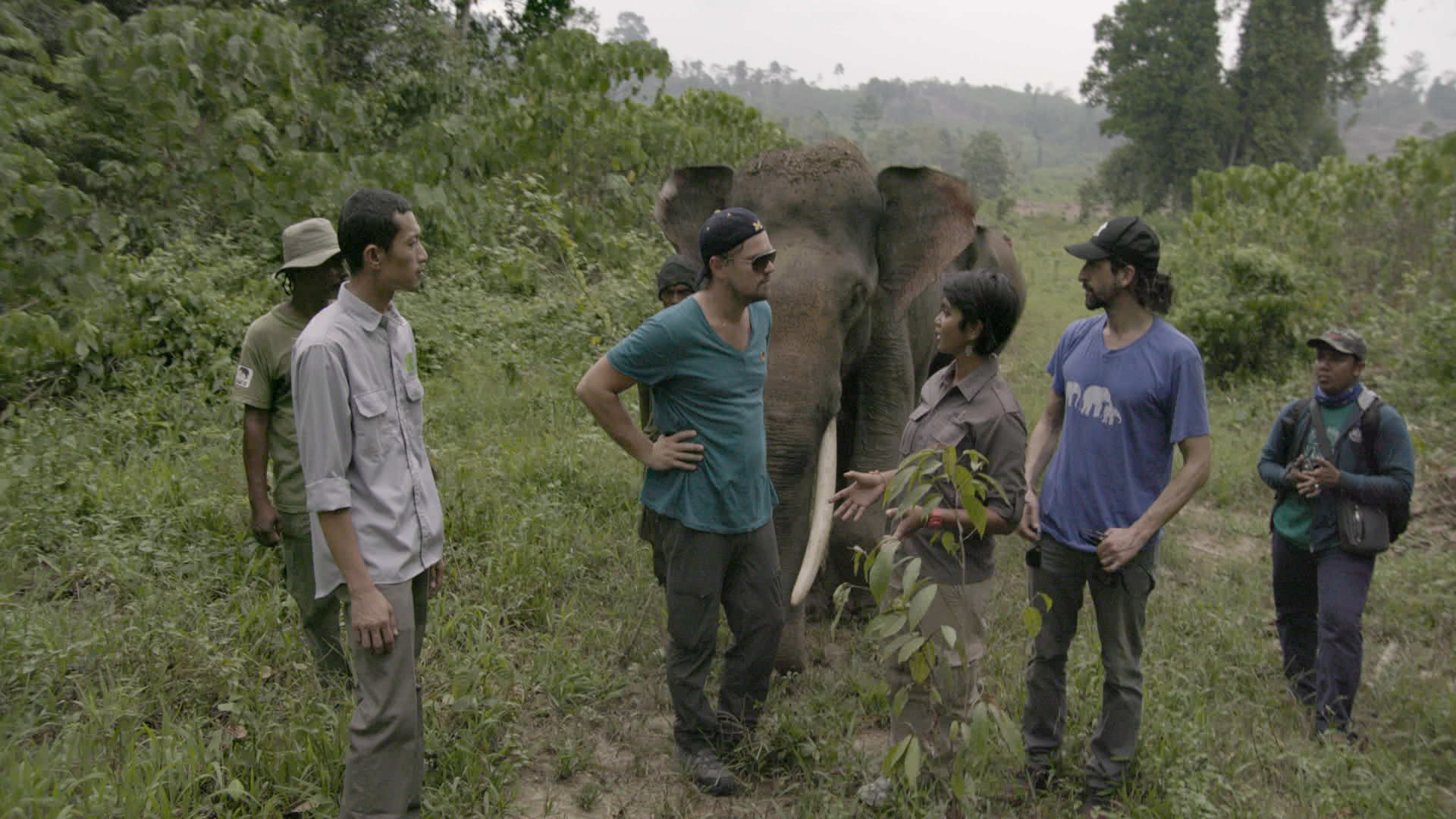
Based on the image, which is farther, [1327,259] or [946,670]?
[1327,259]

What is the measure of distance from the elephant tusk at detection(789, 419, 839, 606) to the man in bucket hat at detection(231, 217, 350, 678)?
5.58ft

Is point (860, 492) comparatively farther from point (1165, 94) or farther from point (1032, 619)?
point (1165, 94)

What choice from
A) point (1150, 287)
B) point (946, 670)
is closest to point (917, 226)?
point (1150, 287)

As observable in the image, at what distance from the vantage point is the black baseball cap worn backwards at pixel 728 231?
11.1ft

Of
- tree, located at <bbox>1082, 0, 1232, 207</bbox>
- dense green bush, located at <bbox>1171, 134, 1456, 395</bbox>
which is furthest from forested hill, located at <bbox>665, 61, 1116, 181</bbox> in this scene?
dense green bush, located at <bbox>1171, 134, 1456, 395</bbox>

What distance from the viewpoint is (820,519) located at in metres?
4.39

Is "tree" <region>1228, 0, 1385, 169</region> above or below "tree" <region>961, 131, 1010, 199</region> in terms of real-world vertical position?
above

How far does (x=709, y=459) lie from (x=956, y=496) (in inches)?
32.0

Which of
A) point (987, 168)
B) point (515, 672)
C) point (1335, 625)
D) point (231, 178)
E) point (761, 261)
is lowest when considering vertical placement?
point (515, 672)

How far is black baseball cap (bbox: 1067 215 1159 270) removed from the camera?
10.8 feet

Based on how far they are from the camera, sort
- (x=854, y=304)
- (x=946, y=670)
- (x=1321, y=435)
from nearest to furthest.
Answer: (x=946, y=670) < (x=1321, y=435) < (x=854, y=304)

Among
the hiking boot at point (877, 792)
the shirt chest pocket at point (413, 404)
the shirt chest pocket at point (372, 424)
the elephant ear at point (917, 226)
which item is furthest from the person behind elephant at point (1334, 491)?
the shirt chest pocket at point (372, 424)

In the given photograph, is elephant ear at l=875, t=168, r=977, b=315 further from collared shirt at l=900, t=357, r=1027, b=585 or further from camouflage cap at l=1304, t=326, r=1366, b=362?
collared shirt at l=900, t=357, r=1027, b=585

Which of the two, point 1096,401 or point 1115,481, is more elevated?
point 1096,401
